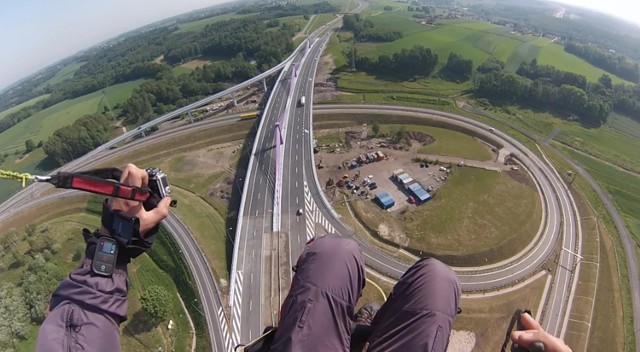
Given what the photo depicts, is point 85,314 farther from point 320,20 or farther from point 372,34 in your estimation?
point 320,20

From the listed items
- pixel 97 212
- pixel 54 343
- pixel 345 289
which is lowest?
pixel 97 212

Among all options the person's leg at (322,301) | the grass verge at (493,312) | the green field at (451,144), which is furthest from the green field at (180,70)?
the person's leg at (322,301)

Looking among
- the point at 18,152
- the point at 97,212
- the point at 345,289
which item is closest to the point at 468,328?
the point at 345,289

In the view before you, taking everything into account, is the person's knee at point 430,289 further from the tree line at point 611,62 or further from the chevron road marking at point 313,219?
the tree line at point 611,62

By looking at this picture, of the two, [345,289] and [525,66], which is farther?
[525,66]

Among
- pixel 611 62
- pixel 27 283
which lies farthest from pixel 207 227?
pixel 611 62

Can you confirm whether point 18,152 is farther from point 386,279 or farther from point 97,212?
point 386,279

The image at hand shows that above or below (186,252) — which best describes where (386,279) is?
below
